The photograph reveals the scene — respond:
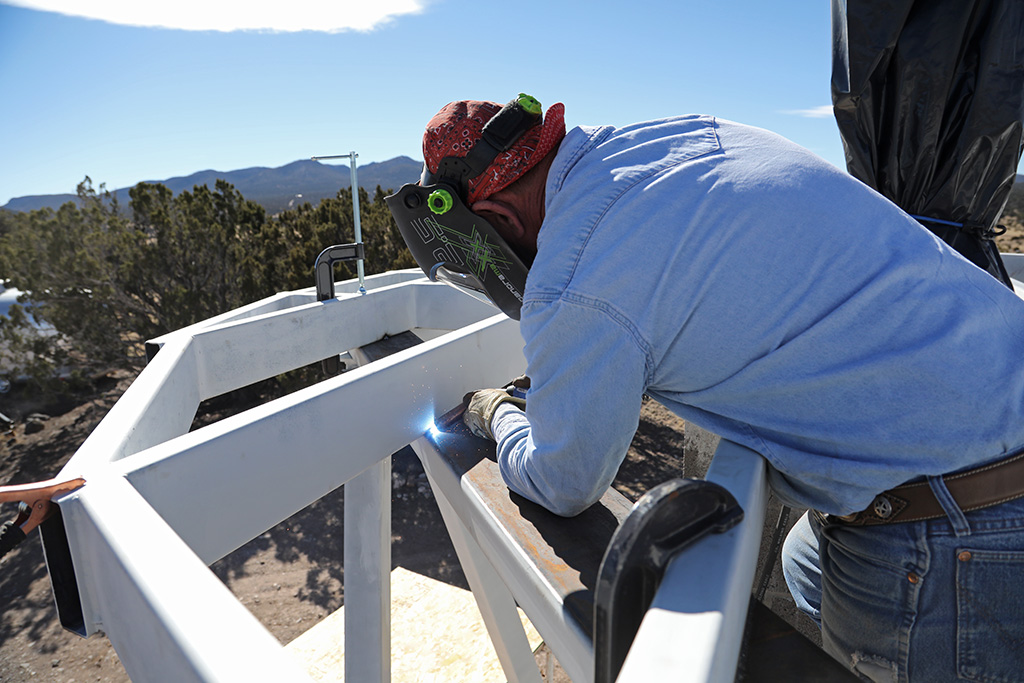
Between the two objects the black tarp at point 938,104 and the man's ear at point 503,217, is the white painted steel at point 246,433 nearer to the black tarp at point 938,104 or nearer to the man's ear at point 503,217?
the man's ear at point 503,217

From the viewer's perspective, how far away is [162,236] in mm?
9164

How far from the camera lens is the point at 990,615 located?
38.8 inches

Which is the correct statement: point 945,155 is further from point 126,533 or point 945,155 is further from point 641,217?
point 126,533

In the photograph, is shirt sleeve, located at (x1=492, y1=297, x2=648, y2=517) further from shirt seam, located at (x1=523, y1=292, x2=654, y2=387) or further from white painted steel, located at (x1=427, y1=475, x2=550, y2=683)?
white painted steel, located at (x1=427, y1=475, x2=550, y2=683)

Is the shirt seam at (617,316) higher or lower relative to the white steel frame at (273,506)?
higher

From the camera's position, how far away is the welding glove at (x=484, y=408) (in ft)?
5.12

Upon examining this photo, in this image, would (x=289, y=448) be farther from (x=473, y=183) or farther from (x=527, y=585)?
(x=473, y=183)

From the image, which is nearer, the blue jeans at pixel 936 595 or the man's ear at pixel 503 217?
the blue jeans at pixel 936 595

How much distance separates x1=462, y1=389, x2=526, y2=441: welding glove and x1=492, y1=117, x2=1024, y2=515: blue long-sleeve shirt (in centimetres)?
54

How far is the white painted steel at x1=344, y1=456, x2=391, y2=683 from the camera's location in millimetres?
1952

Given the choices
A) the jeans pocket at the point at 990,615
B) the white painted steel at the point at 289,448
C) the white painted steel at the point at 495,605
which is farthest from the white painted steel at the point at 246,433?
the jeans pocket at the point at 990,615

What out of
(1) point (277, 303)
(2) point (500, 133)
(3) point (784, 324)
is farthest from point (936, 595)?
(1) point (277, 303)

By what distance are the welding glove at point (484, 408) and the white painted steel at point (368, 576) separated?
45 centimetres

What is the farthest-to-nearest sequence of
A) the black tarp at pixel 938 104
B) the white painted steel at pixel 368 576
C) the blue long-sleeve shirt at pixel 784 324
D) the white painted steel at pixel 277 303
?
the white painted steel at pixel 277 303 < the black tarp at pixel 938 104 < the white painted steel at pixel 368 576 < the blue long-sleeve shirt at pixel 784 324
